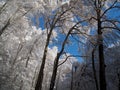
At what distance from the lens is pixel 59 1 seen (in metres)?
13.1

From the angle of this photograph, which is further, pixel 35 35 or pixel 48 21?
pixel 35 35

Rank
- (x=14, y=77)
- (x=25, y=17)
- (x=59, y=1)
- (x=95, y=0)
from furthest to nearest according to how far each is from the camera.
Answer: (x=14, y=77) → (x=25, y=17) → (x=59, y=1) → (x=95, y=0)

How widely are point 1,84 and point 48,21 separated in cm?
1476

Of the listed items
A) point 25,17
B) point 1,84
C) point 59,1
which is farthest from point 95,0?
point 1,84

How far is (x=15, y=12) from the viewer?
15.7 m

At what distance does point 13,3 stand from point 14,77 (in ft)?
48.9

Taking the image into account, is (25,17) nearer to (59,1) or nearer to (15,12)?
Answer: (15,12)

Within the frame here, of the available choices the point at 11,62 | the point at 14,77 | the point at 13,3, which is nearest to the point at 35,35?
the point at 11,62

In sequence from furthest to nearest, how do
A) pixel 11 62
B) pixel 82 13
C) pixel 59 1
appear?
pixel 11 62 → pixel 59 1 → pixel 82 13

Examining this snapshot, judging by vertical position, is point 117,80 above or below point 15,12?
below

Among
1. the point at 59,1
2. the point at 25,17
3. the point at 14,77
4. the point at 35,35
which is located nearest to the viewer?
the point at 59,1

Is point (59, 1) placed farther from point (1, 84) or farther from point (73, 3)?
point (1, 84)

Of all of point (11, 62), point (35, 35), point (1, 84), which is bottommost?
point (1, 84)

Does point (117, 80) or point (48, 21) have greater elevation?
point (48, 21)
